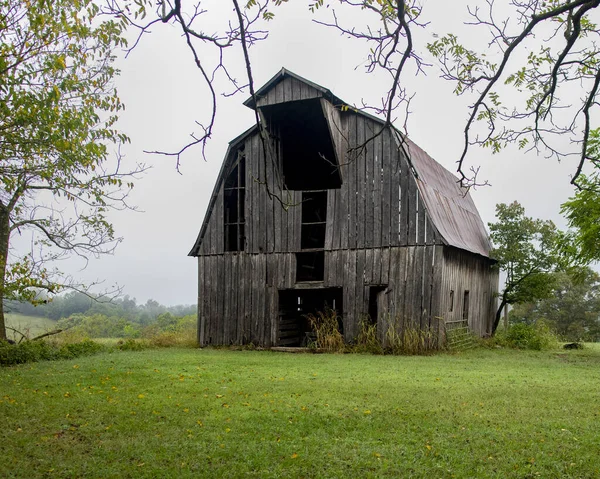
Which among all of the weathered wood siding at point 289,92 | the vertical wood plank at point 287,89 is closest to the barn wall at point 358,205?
the weathered wood siding at point 289,92

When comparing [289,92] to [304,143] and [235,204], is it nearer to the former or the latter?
[304,143]

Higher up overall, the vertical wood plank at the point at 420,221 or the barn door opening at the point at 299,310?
the vertical wood plank at the point at 420,221

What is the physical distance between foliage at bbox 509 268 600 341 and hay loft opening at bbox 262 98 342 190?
1952 centimetres

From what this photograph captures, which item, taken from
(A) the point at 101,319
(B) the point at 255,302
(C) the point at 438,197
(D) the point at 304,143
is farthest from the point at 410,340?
(A) the point at 101,319

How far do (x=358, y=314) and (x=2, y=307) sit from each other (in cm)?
1104

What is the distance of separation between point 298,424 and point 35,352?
10039mm

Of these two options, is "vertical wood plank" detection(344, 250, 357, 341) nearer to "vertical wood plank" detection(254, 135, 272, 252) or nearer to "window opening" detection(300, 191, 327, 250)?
"vertical wood plank" detection(254, 135, 272, 252)

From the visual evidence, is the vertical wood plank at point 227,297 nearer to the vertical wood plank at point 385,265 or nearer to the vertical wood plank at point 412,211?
the vertical wood plank at point 385,265

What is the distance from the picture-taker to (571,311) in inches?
1463

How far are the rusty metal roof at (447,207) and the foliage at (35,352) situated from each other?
11.0 metres

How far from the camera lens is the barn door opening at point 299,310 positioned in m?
21.6

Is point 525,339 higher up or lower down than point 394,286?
lower down

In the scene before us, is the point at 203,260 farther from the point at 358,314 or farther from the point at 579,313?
the point at 579,313

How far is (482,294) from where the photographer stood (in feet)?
82.8
